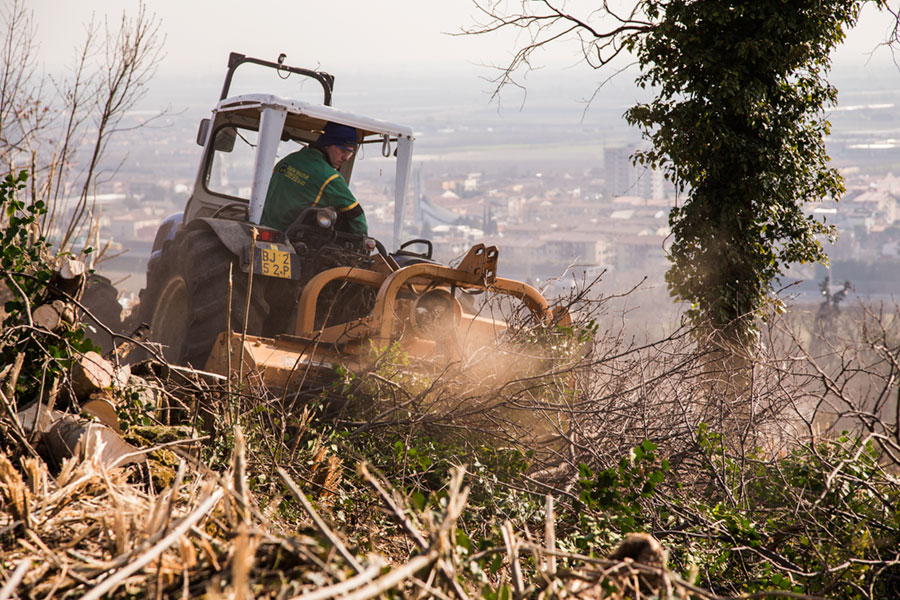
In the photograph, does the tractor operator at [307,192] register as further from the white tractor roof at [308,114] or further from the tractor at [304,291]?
the white tractor roof at [308,114]

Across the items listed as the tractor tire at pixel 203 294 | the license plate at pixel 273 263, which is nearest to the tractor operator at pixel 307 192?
the tractor tire at pixel 203 294

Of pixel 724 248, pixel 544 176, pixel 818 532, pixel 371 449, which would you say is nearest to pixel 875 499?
pixel 818 532

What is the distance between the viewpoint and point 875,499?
375 cm

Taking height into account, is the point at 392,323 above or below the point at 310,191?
below

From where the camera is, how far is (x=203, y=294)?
5.94m

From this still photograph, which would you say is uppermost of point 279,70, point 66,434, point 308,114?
point 279,70

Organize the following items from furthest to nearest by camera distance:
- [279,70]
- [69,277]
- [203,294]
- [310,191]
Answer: [279,70], [310,191], [203,294], [69,277]

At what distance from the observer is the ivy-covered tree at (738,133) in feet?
31.0

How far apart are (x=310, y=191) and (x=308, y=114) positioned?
1.99 feet

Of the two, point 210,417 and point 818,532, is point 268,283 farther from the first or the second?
point 818,532

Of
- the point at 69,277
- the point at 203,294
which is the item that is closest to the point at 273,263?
the point at 203,294

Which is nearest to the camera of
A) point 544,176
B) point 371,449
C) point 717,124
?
point 371,449

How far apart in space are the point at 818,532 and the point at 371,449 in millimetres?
2234

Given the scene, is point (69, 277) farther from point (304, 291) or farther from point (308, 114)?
point (308, 114)
